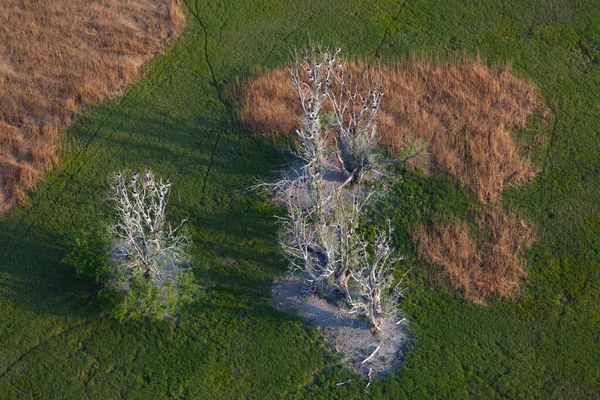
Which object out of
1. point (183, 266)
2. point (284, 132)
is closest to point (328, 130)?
point (284, 132)

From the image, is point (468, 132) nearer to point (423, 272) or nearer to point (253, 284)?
point (423, 272)

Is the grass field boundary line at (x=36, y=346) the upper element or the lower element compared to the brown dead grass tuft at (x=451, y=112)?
lower

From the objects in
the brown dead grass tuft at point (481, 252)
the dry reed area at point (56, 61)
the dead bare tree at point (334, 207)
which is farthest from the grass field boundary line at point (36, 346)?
the brown dead grass tuft at point (481, 252)

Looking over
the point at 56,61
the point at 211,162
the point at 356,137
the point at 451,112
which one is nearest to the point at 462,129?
the point at 451,112

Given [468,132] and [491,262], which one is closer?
[491,262]

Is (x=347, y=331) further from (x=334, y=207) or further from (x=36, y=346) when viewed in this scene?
(x=36, y=346)

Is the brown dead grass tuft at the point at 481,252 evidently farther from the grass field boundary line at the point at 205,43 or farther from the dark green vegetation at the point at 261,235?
the grass field boundary line at the point at 205,43

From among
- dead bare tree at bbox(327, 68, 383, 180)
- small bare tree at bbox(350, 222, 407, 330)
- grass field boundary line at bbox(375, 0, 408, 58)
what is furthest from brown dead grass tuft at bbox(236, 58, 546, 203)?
small bare tree at bbox(350, 222, 407, 330)

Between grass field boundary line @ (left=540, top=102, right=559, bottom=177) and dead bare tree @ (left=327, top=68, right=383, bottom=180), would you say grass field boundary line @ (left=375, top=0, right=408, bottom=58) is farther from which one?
grass field boundary line @ (left=540, top=102, right=559, bottom=177)
